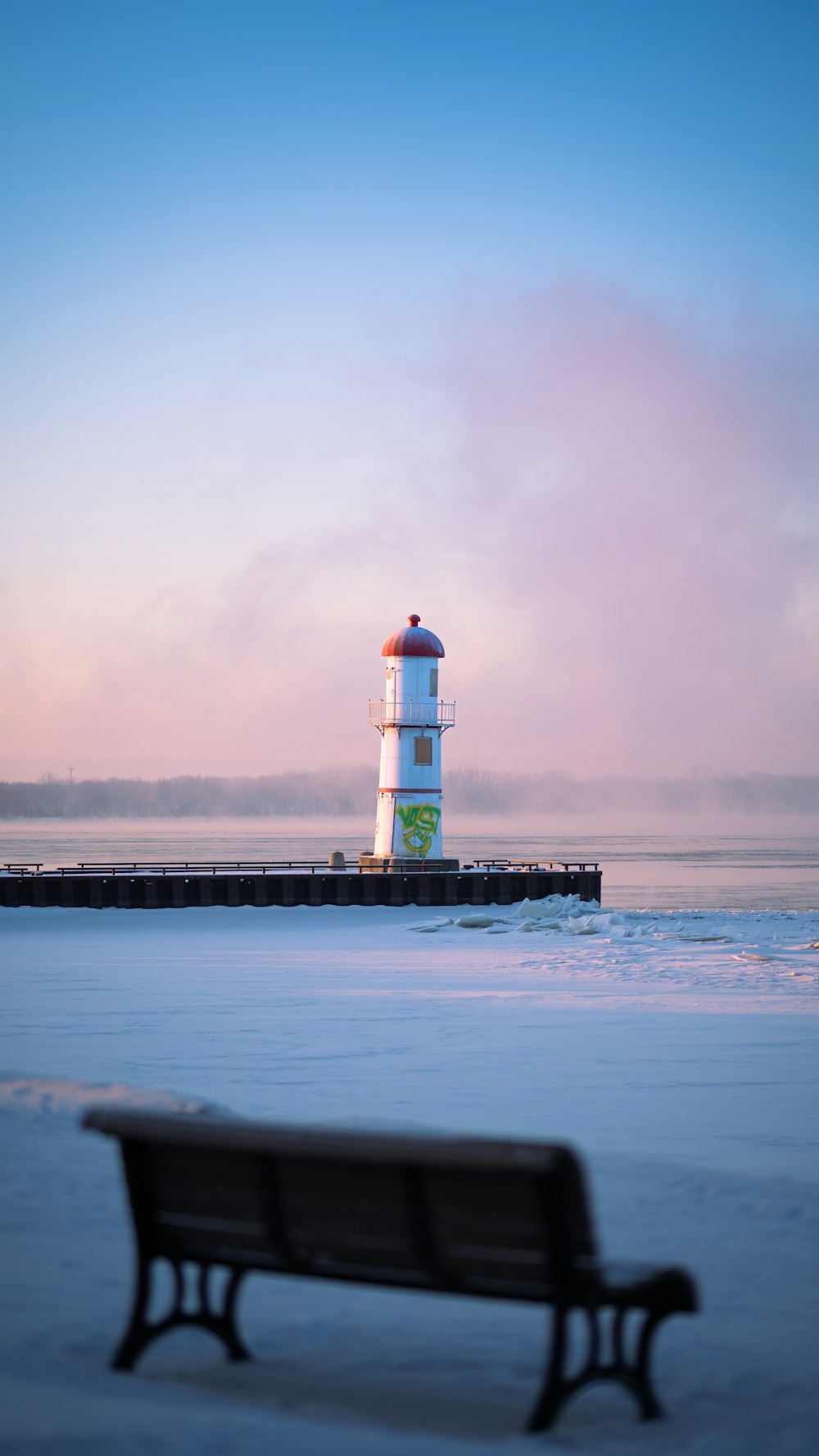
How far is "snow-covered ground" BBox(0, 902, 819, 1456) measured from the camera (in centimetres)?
472

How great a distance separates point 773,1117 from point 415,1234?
6465 mm

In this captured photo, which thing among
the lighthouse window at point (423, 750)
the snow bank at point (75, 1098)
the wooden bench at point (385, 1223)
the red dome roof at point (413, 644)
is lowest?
the snow bank at point (75, 1098)

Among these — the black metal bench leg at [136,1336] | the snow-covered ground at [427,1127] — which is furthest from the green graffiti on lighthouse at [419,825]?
the black metal bench leg at [136,1336]

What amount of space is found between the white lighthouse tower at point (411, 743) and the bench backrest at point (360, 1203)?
39181 mm

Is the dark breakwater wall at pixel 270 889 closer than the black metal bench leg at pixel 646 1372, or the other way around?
the black metal bench leg at pixel 646 1372

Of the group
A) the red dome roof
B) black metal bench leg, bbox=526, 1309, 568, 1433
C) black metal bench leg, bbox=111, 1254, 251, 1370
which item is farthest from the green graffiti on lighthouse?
black metal bench leg, bbox=526, 1309, 568, 1433

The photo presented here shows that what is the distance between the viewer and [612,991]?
20.4 meters

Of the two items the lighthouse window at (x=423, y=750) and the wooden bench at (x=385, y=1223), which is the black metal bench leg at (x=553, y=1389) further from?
the lighthouse window at (x=423, y=750)

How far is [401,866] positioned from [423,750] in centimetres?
380

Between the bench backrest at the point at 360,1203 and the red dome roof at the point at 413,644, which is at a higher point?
the red dome roof at the point at 413,644

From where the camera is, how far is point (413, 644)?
44.7 m

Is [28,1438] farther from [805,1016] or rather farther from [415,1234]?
[805,1016]

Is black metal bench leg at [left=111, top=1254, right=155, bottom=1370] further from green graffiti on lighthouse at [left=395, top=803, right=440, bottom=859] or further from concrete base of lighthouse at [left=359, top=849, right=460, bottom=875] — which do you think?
green graffiti on lighthouse at [left=395, top=803, right=440, bottom=859]

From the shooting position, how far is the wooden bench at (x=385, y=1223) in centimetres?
466
